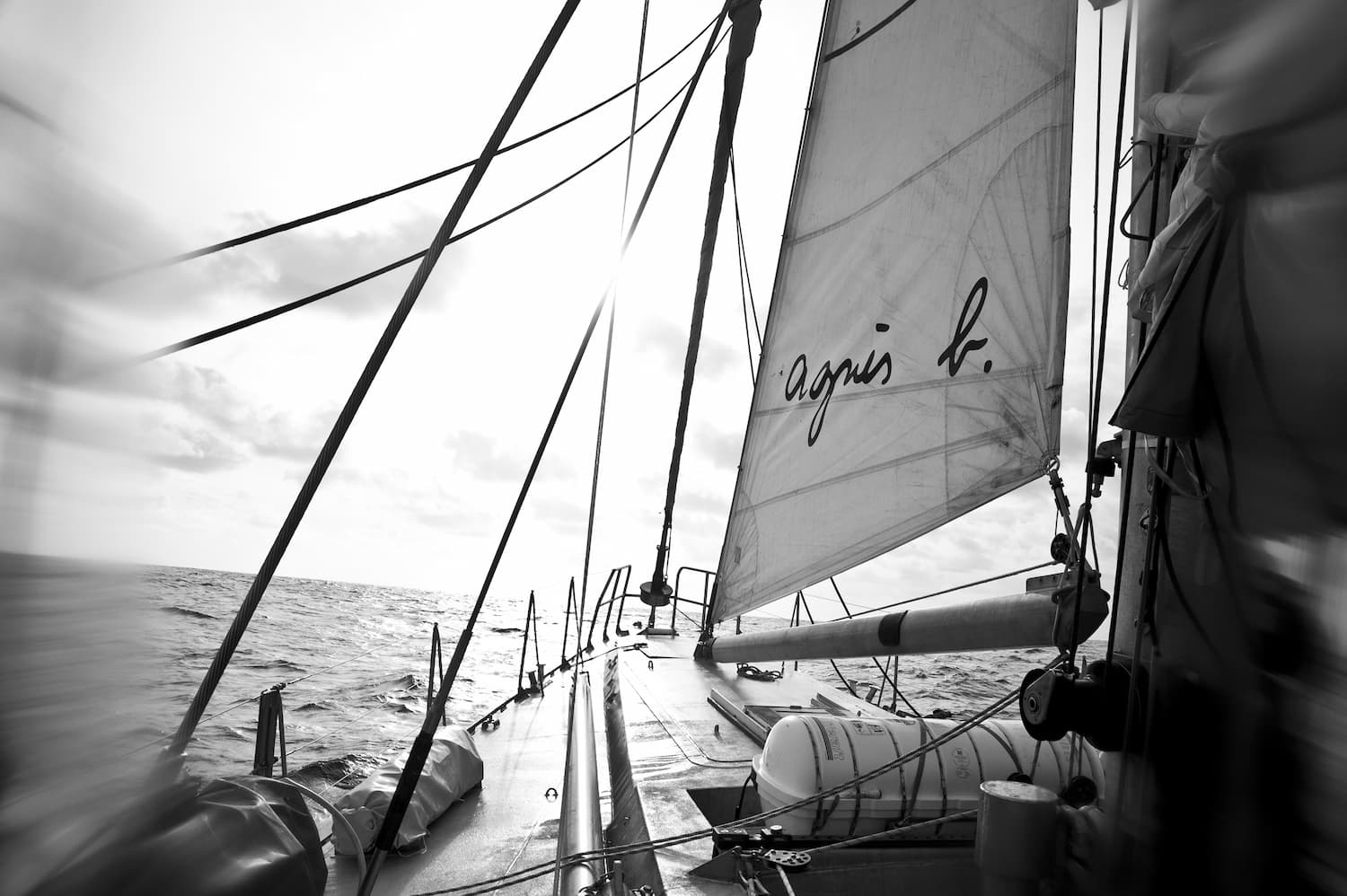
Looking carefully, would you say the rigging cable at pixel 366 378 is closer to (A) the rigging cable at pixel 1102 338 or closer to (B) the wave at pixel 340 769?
(A) the rigging cable at pixel 1102 338

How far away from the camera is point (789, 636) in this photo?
11.3 ft

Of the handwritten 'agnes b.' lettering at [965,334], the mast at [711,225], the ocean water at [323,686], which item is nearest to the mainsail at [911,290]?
the handwritten 'agnes b.' lettering at [965,334]

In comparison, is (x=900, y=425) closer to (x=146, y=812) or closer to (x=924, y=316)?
(x=924, y=316)

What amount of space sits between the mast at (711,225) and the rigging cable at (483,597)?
54 cm

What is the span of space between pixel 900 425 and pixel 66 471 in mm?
3075

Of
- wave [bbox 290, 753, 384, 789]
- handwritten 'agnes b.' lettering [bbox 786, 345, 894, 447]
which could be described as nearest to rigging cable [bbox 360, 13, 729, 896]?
handwritten 'agnes b.' lettering [bbox 786, 345, 894, 447]

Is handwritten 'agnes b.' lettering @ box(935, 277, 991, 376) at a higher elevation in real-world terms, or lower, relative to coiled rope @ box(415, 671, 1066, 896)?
higher

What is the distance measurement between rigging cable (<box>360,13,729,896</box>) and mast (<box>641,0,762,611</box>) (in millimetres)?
545

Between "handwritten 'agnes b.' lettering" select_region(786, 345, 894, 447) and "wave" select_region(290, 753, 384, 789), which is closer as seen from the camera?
"handwritten 'agnes b.' lettering" select_region(786, 345, 894, 447)

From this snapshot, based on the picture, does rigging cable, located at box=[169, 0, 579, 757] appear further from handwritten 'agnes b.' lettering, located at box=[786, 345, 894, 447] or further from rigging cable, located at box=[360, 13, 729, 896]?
handwritten 'agnes b.' lettering, located at box=[786, 345, 894, 447]

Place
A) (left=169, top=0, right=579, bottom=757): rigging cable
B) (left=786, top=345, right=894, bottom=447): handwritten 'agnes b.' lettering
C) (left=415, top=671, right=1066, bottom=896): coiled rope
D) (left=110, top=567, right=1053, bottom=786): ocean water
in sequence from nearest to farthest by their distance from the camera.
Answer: (left=110, top=567, right=1053, bottom=786): ocean water, (left=169, top=0, right=579, bottom=757): rigging cable, (left=415, top=671, right=1066, bottom=896): coiled rope, (left=786, top=345, right=894, bottom=447): handwritten 'agnes b.' lettering

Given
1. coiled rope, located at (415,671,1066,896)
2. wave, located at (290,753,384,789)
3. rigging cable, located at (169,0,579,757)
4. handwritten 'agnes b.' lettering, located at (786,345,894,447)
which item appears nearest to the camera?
rigging cable, located at (169,0,579,757)

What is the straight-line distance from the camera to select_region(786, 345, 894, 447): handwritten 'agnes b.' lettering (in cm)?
344

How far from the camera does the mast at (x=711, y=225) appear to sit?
4715 millimetres
